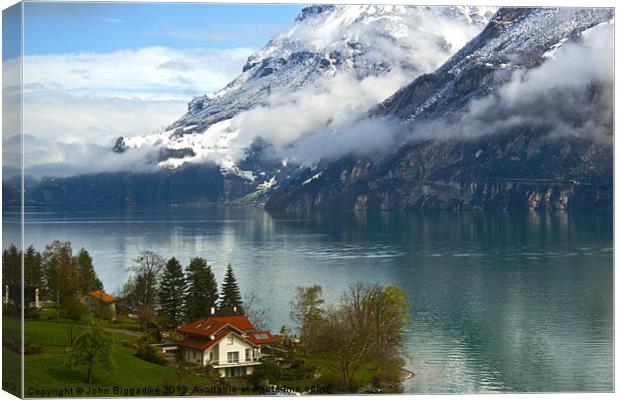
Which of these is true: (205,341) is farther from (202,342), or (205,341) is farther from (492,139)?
(492,139)

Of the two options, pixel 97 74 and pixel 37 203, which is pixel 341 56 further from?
pixel 37 203

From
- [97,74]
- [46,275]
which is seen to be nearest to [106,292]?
[46,275]

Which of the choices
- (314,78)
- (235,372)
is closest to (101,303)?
(235,372)

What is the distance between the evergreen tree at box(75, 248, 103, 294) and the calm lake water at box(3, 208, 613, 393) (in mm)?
615

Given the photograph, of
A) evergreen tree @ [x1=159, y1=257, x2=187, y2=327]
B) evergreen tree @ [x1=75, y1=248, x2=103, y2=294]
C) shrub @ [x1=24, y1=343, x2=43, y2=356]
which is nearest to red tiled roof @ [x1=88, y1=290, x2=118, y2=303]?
evergreen tree @ [x1=75, y1=248, x2=103, y2=294]

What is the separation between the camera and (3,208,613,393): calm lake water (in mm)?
14219

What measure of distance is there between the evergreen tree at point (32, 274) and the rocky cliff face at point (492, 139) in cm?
813

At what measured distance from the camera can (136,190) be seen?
18.9 m

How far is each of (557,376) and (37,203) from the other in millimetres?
8085

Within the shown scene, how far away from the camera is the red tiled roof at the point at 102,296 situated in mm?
14250

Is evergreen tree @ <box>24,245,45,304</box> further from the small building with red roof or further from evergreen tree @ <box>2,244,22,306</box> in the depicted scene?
the small building with red roof

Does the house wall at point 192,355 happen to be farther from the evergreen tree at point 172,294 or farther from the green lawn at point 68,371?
the evergreen tree at point 172,294

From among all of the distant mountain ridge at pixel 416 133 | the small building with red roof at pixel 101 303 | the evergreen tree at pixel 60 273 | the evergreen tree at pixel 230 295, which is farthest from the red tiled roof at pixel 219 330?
the distant mountain ridge at pixel 416 133

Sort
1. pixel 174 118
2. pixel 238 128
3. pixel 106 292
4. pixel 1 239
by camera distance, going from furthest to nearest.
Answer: pixel 238 128, pixel 174 118, pixel 106 292, pixel 1 239
